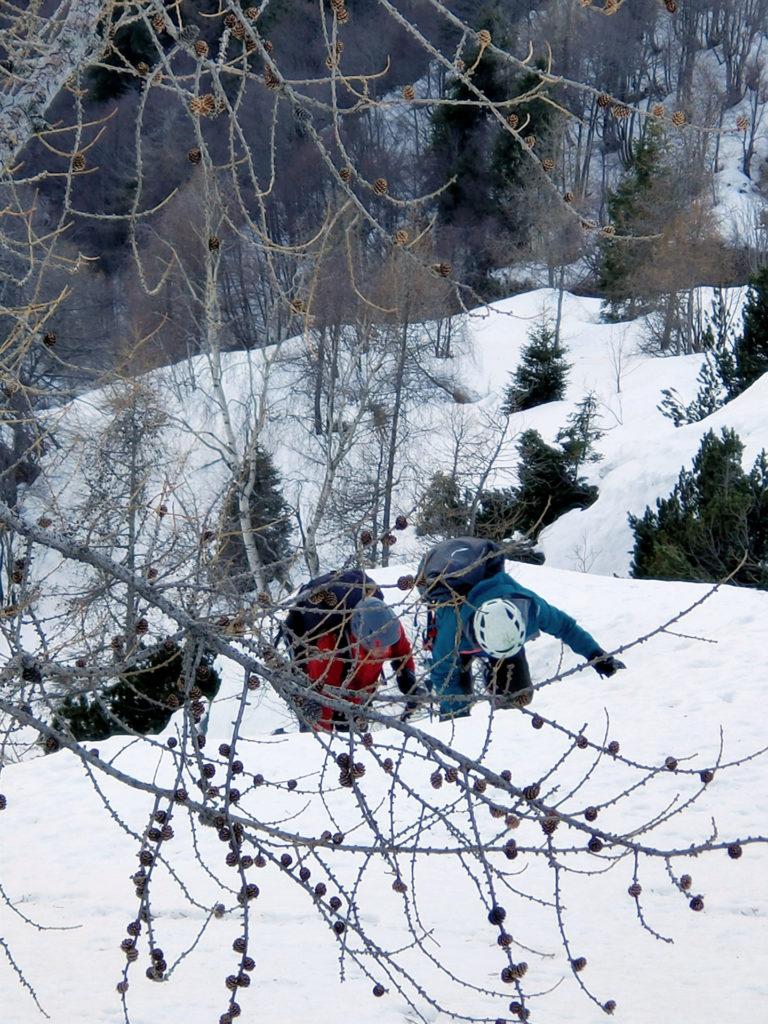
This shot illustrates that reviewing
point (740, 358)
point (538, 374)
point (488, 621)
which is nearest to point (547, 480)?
point (740, 358)

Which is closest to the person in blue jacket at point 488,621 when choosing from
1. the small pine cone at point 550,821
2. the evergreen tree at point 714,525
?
the small pine cone at point 550,821

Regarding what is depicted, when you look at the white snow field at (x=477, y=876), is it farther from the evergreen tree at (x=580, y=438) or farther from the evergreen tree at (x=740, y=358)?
the evergreen tree at (x=740, y=358)

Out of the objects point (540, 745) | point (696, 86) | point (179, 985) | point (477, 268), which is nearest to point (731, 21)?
point (696, 86)

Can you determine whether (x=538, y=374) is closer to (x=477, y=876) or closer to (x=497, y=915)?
(x=477, y=876)

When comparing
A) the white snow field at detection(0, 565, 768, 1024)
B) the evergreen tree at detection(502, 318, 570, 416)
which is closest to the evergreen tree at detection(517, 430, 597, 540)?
the evergreen tree at detection(502, 318, 570, 416)

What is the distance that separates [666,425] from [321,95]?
10.7m

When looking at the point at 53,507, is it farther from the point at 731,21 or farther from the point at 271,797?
the point at 731,21

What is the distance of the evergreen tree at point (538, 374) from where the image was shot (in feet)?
85.1

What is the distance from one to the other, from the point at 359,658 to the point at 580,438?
20.3 m

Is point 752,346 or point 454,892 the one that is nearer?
point 454,892

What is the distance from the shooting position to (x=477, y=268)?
3778cm

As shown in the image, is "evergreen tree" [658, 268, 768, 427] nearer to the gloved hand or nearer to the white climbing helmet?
the gloved hand

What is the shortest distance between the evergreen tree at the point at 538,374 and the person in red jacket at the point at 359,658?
64.3 ft

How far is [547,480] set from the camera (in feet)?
68.7
